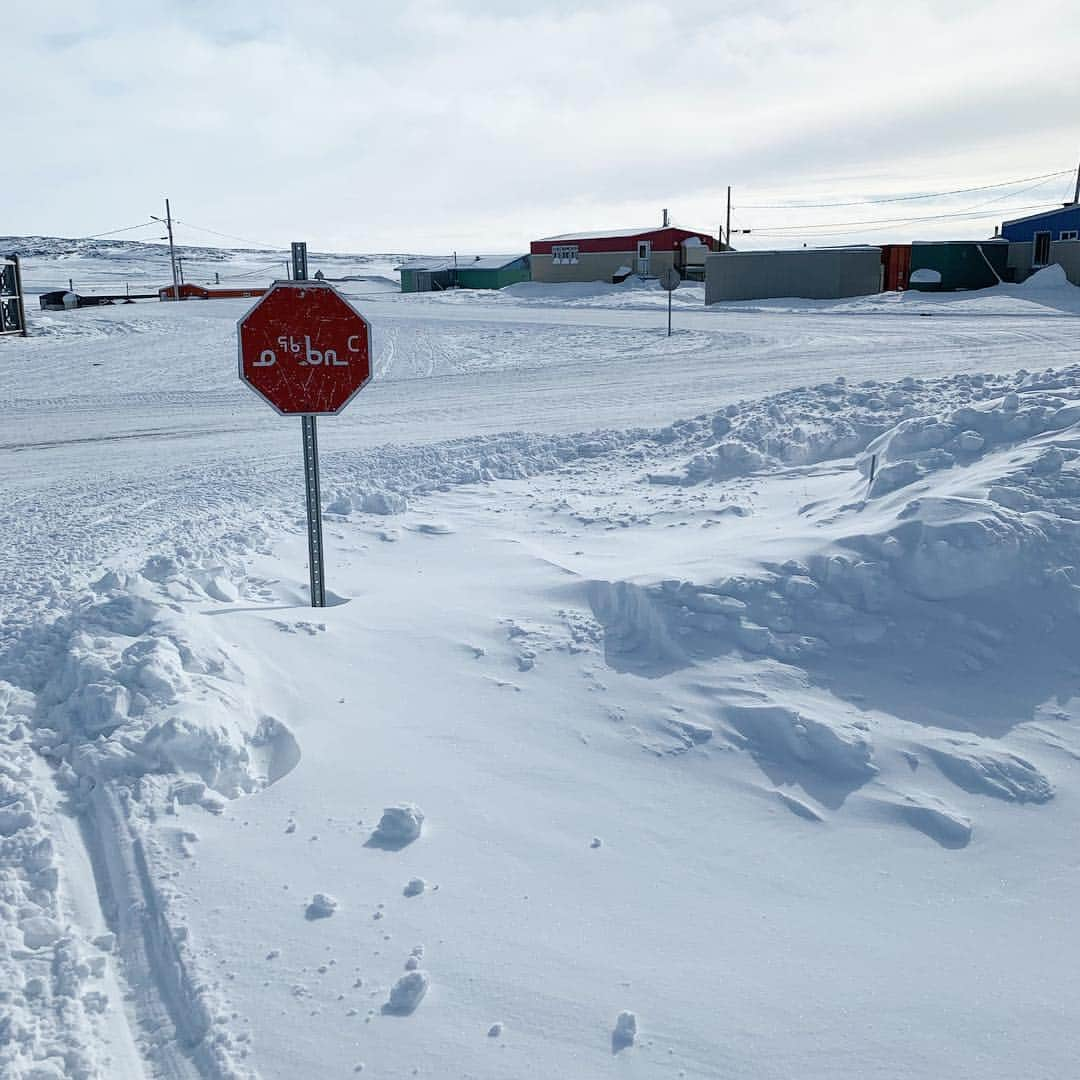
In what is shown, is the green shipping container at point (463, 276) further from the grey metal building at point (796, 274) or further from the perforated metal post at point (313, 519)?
the perforated metal post at point (313, 519)

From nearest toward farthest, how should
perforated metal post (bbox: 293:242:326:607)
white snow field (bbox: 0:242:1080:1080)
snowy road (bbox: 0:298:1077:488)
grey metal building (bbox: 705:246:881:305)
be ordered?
white snow field (bbox: 0:242:1080:1080)
perforated metal post (bbox: 293:242:326:607)
snowy road (bbox: 0:298:1077:488)
grey metal building (bbox: 705:246:881:305)

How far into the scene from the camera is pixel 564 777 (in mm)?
4621

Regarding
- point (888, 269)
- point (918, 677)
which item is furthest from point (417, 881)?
point (888, 269)

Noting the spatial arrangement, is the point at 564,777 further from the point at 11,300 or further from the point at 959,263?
the point at 959,263

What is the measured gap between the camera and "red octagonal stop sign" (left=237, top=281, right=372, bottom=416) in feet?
20.5

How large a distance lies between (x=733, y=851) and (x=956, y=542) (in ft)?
8.91

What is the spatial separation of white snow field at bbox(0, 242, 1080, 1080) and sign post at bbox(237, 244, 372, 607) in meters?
1.34

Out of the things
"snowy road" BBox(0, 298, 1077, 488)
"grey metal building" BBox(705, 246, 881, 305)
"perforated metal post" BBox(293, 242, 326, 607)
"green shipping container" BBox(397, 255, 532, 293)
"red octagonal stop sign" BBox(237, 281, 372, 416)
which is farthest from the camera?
"green shipping container" BBox(397, 255, 532, 293)

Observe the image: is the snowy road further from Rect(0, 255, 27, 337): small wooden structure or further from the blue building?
the blue building

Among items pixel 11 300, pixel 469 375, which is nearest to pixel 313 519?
pixel 469 375

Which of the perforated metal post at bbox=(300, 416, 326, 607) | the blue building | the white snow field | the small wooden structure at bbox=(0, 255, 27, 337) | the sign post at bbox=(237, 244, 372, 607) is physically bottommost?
the white snow field

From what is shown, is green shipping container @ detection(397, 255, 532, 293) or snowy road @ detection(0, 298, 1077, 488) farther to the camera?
green shipping container @ detection(397, 255, 532, 293)

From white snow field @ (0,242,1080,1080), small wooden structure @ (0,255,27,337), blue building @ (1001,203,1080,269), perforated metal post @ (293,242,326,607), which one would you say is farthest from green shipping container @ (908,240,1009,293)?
perforated metal post @ (293,242,326,607)

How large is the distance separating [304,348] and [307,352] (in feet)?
0.10
